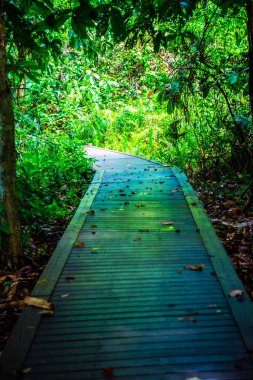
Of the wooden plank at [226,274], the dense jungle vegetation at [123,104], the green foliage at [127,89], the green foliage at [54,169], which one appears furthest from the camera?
the green foliage at [54,169]

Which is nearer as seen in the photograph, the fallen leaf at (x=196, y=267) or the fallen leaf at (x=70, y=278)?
the fallen leaf at (x=70, y=278)

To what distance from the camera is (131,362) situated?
236cm

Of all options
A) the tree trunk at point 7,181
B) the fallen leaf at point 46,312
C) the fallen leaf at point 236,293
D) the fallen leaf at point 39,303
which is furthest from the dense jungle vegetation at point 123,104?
the fallen leaf at point 46,312

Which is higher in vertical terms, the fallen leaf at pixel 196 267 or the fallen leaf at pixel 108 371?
the fallen leaf at pixel 108 371

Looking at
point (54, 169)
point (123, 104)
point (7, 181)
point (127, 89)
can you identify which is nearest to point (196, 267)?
point (7, 181)

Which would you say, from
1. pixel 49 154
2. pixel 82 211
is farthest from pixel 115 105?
pixel 82 211

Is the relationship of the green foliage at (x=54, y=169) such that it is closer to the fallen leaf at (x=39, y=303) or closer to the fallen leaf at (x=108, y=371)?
the fallen leaf at (x=39, y=303)

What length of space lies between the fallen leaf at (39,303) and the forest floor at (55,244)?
0.25m

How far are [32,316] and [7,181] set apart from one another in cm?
161

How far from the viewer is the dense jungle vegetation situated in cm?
404

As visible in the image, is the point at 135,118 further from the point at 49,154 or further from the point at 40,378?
the point at 40,378

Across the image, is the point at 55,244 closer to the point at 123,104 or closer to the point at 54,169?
the point at 54,169

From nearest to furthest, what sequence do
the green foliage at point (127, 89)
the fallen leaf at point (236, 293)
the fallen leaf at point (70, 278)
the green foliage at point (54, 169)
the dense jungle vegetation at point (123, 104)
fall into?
the fallen leaf at point (236, 293), the fallen leaf at point (70, 278), the dense jungle vegetation at point (123, 104), the green foliage at point (127, 89), the green foliage at point (54, 169)

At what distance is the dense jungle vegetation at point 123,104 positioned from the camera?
13.3 feet
